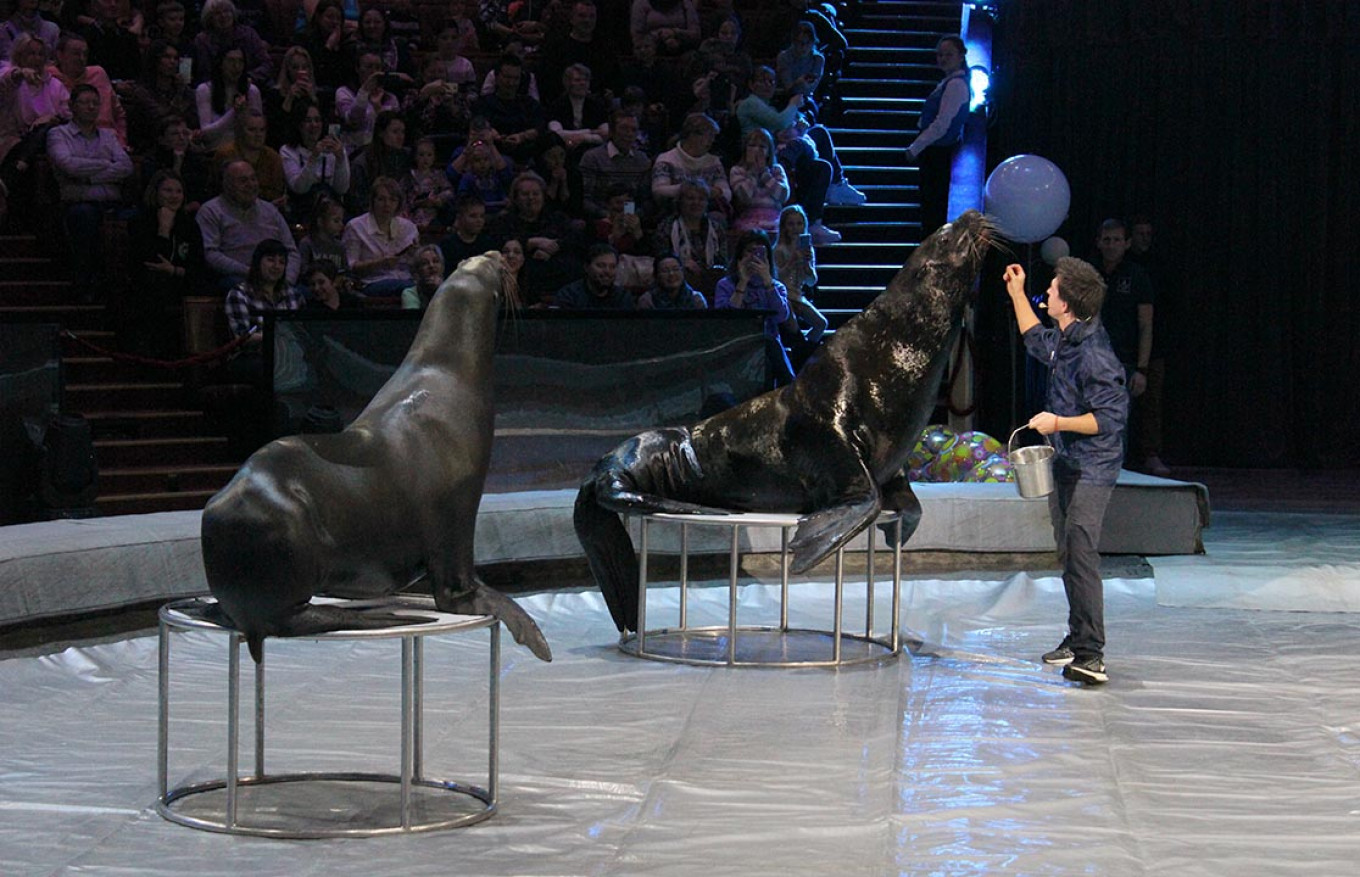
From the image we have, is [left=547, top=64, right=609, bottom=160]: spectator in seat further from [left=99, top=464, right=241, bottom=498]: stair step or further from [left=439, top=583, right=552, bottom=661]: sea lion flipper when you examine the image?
[left=439, top=583, right=552, bottom=661]: sea lion flipper

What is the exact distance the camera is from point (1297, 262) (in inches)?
527

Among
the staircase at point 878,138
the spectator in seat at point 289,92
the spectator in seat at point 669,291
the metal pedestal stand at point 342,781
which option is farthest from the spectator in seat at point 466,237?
the metal pedestal stand at point 342,781

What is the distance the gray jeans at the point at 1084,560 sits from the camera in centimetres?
600

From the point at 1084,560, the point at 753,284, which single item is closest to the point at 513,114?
the point at 753,284

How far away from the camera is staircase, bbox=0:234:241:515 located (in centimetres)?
889

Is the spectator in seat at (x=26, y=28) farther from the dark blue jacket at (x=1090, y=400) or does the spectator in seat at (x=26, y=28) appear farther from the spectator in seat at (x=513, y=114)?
the dark blue jacket at (x=1090, y=400)

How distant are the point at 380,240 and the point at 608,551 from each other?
12.9ft

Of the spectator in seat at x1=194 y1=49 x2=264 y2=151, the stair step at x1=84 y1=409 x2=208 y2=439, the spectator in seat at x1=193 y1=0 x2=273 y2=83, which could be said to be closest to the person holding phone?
the spectator in seat at x1=194 y1=49 x2=264 y2=151

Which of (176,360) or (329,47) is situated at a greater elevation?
(329,47)

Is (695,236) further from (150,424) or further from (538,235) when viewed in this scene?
(150,424)

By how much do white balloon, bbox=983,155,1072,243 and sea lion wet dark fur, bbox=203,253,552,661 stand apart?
6.08 meters

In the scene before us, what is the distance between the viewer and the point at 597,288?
957cm

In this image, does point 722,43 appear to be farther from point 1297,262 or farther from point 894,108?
point 1297,262

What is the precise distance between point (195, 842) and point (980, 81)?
10.3 m
